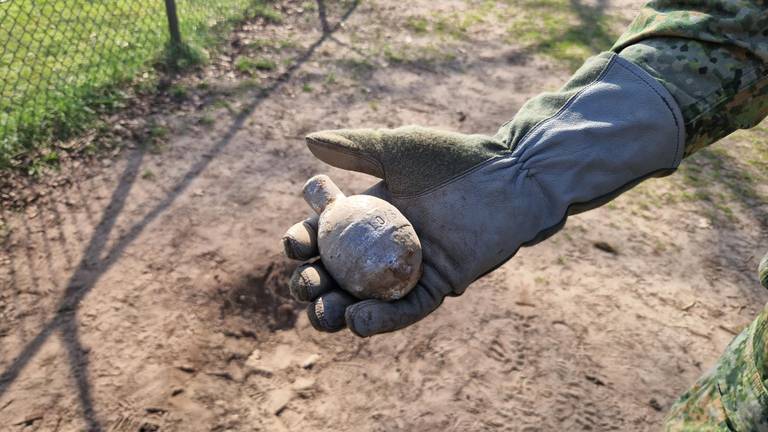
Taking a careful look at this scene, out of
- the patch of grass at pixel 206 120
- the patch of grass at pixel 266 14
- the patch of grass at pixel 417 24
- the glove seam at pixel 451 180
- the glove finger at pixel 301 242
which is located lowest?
the patch of grass at pixel 206 120

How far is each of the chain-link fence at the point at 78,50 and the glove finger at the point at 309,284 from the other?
3270mm

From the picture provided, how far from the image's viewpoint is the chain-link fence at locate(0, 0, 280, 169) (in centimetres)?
468

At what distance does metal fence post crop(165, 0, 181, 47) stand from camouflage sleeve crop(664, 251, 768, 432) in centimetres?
506

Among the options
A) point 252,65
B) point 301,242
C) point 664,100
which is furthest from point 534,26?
point 301,242

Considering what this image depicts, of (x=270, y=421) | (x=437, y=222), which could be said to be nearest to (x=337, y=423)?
(x=270, y=421)

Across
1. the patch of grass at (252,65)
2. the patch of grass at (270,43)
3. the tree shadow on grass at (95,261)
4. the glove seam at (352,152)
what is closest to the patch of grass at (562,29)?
the patch of grass at (270,43)

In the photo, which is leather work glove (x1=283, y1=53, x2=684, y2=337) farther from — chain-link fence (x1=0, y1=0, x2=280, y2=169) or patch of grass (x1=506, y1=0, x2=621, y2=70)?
patch of grass (x1=506, y1=0, x2=621, y2=70)

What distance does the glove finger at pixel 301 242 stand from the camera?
81.2 inches

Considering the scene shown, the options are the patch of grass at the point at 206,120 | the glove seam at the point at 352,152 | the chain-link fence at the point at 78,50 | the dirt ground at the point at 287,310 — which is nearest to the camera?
the glove seam at the point at 352,152

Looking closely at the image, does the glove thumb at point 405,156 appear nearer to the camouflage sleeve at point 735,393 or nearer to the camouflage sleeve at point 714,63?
the camouflage sleeve at point 714,63

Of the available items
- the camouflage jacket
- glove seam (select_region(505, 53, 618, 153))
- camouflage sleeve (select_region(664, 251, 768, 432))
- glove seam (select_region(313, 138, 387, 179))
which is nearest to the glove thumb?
glove seam (select_region(313, 138, 387, 179))

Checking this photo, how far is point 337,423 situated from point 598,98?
184 cm

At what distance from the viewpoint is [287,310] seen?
3.53 metres

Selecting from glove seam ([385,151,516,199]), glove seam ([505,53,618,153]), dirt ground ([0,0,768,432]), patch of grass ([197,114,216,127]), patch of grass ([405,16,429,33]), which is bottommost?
A: dirt ground ([0,0,768,432])
